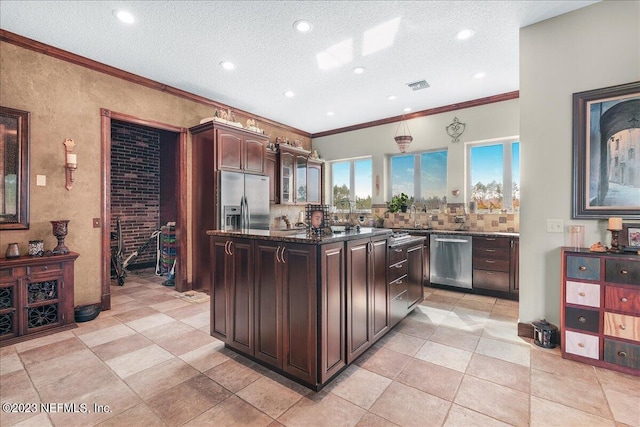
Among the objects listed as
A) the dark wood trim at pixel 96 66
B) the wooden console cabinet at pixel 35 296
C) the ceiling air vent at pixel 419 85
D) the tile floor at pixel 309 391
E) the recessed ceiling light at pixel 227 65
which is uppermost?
the recessed ceiling light at pixel 227 65

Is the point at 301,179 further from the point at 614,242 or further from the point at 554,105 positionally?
the point at 614,242

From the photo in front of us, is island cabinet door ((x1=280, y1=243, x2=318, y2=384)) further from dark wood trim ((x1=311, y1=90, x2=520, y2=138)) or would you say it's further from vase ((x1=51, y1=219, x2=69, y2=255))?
dark wood trim ((x1=311, y1=90, x2=520, y2=138))

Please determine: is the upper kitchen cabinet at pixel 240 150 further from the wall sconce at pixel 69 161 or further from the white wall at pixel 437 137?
the white wall at pixel 437 137

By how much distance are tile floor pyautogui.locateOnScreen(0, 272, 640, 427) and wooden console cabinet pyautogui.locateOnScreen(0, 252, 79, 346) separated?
0.17 metres

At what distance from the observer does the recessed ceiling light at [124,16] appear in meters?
2.57

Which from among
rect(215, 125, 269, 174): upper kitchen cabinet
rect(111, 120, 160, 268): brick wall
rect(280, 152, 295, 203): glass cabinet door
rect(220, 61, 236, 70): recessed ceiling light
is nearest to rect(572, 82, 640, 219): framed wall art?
A: rect(220, 61, 236, 70): recessed ceiling light

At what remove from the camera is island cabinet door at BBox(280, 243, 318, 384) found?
75.2 inches

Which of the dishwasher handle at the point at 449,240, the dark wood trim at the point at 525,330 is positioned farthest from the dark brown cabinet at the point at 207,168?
the dark wood trim at the point at 525,330

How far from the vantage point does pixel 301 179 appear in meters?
6.13

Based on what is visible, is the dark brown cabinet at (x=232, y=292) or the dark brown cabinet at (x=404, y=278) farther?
the dark brown cabinet at (x=404, y=278)

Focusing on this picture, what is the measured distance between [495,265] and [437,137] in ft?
7.90

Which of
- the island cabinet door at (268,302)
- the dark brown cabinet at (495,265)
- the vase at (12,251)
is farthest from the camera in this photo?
the dark brown cabinet at (495,265)

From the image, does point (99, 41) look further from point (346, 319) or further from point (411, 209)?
point (411, 209)

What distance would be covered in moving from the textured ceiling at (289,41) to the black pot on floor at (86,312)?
116 inches
